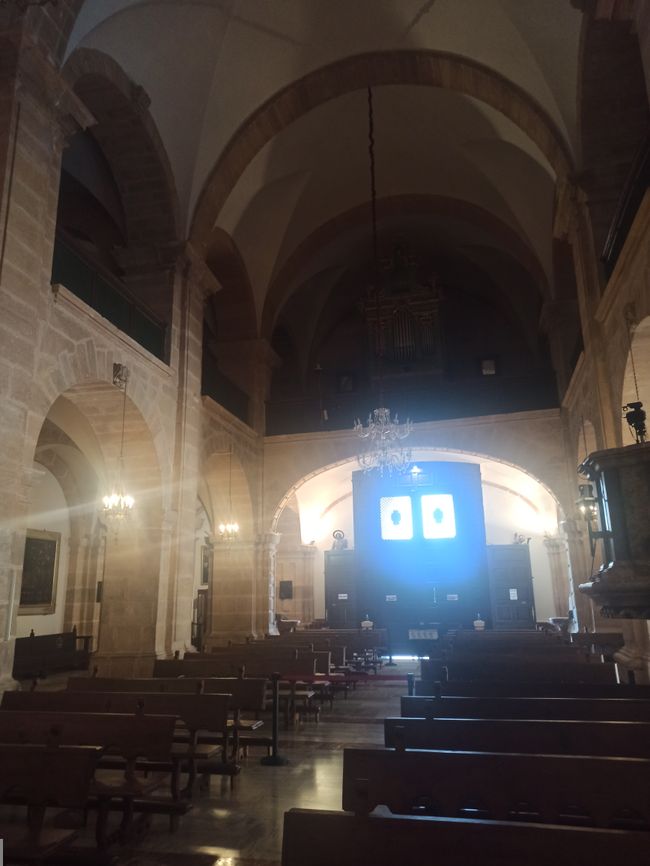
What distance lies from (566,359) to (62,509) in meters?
12.1

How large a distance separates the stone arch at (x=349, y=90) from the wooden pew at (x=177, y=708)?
821 centimetres

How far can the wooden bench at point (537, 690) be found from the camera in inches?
201

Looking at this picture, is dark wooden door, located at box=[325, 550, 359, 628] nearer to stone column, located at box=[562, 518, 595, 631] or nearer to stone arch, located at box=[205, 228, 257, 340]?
stone column, located at box=[562, 518, 595, 631]

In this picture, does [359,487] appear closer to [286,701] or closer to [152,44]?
[286,701]

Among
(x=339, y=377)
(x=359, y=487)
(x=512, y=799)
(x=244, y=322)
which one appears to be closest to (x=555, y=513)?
(x=359, y=487)

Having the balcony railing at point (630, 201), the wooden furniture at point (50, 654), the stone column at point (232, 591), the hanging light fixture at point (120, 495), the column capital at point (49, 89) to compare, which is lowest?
the wooden furniture at point (50, 654)

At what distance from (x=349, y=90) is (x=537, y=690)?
10795mm

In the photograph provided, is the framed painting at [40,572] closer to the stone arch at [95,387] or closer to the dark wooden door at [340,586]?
the stone arch at [95,387]

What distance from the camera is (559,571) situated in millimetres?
17938

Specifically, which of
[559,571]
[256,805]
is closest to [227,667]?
[256,805]

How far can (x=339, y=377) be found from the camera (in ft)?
63.8

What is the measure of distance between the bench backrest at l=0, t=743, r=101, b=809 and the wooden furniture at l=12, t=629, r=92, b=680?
30.9 feet

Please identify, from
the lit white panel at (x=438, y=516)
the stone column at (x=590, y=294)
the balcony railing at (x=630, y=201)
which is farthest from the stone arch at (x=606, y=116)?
the lit white panel at (x=438, y=516)

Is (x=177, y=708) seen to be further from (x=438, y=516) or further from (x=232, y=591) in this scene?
(x=438, y=516)
